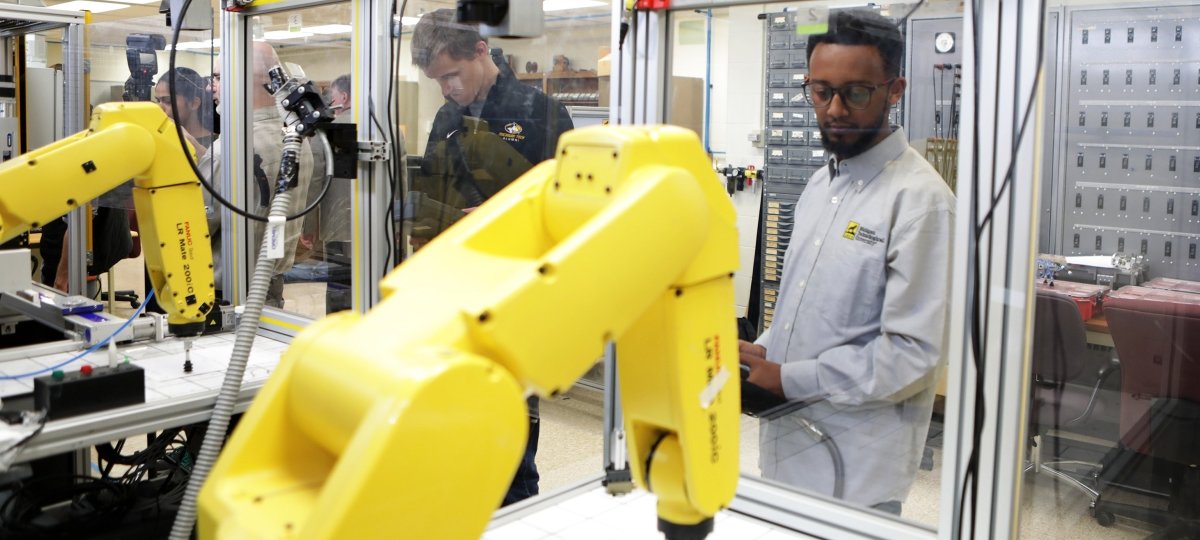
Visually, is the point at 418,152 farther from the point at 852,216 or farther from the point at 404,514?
the point at 404,514

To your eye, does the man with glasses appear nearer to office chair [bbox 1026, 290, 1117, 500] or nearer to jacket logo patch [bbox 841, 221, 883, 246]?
jacket logo patch [bbox 841, 221, 883, 246]

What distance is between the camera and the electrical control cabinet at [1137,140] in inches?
90.6

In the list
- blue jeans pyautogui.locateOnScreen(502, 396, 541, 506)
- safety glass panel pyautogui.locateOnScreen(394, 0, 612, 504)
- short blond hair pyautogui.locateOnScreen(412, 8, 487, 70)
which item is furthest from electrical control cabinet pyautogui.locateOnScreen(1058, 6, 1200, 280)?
blue jeans pyautogui.locateOnScreen(502, 396, 541, 506)

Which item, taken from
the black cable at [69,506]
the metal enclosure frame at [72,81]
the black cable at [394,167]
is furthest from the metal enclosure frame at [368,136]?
the metal enclosure frame at [72,81]

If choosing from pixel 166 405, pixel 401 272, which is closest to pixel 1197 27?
pixel 401 272

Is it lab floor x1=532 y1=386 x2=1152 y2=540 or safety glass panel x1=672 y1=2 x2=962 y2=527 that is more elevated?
safety glass panel x1=672 y1=2 x2=962 y2=527

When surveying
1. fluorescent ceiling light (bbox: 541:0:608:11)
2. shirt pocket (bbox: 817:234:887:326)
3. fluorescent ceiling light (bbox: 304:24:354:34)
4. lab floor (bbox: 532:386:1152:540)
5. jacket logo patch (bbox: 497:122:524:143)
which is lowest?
lab floor (bbox: 532:386:1152:540)

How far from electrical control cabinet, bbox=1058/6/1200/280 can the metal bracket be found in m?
1.87

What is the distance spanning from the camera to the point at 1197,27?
2.67 meters

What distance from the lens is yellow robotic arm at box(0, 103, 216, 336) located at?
2.50 meters

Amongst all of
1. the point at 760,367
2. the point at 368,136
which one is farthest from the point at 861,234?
the point at 368,136

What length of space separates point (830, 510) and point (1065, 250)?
896 millimetres

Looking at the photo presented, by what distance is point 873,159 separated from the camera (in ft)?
6.56

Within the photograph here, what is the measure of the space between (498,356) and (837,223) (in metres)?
1.26
